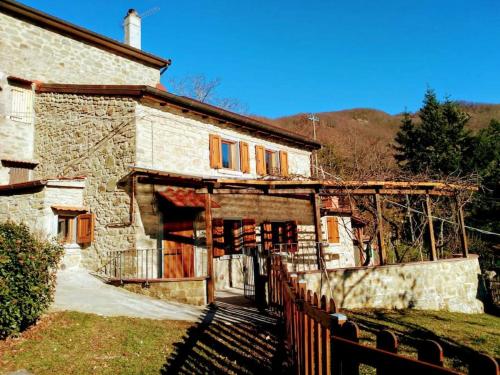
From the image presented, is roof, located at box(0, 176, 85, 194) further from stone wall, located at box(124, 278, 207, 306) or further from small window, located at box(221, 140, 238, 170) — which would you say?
small window, located at box(221, 140, 238, 170)

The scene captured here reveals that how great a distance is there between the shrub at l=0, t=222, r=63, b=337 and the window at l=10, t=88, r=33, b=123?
33.6 ft

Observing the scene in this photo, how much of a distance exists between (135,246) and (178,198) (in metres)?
1.99

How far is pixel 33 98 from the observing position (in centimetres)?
1554

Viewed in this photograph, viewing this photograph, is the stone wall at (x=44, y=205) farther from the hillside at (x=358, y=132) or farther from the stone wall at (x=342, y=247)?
the stone wall at (x=342, y=247)

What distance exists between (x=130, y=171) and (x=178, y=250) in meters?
2.97

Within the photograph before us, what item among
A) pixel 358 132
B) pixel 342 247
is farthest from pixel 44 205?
pixel 358 132

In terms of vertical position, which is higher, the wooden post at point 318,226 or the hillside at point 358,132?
the hillside at point 358,132

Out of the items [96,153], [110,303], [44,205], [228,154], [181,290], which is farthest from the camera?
[228,154]

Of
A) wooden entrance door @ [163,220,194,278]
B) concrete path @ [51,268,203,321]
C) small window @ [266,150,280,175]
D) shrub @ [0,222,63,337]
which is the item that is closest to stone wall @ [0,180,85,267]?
concrete path @ [51,268,203,321]

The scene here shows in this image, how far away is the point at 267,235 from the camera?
1627 centimetres

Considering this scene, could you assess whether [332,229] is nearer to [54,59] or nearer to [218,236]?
[218,236]

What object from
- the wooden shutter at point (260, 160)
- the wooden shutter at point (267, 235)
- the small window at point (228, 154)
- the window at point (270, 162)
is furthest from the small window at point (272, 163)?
the wooden shutter at point (267, 235)

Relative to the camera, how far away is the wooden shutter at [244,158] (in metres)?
16.2

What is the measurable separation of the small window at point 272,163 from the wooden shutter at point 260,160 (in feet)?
1.51
